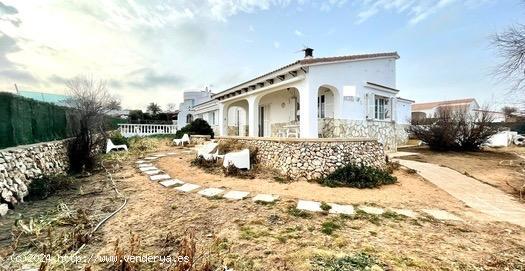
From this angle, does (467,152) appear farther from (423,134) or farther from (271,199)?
(271,199)

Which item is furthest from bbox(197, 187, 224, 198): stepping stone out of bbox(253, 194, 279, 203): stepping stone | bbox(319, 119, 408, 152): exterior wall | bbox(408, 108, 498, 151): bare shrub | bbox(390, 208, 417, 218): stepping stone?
bbox(408, 108, 498, 151): bare shrub

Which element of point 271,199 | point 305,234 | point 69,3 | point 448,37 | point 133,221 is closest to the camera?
point 305,234

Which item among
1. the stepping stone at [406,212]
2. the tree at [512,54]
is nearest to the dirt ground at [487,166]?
the tree at [512,54]

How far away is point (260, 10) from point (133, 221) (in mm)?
12566

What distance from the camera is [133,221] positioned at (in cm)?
514

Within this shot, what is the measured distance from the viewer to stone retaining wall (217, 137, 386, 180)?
9.17m

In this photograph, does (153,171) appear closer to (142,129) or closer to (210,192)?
(210,192)

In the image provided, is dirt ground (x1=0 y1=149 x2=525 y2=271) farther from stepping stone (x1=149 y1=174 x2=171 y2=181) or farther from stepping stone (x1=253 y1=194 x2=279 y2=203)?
stepping stone (x1=149 y1=174 x2=171 y2=181)

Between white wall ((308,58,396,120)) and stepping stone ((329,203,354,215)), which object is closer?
stepping stone ((329,203,354,215))

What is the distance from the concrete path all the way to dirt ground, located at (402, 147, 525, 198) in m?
0.58

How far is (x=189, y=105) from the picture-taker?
3606cm

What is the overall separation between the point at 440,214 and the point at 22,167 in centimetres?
1075

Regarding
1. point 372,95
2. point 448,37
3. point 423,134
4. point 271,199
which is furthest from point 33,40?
point 423,134

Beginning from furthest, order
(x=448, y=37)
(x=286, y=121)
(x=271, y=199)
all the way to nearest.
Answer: (x=286, y=121) < (x=448, y=37) < (x=271, y=199)
